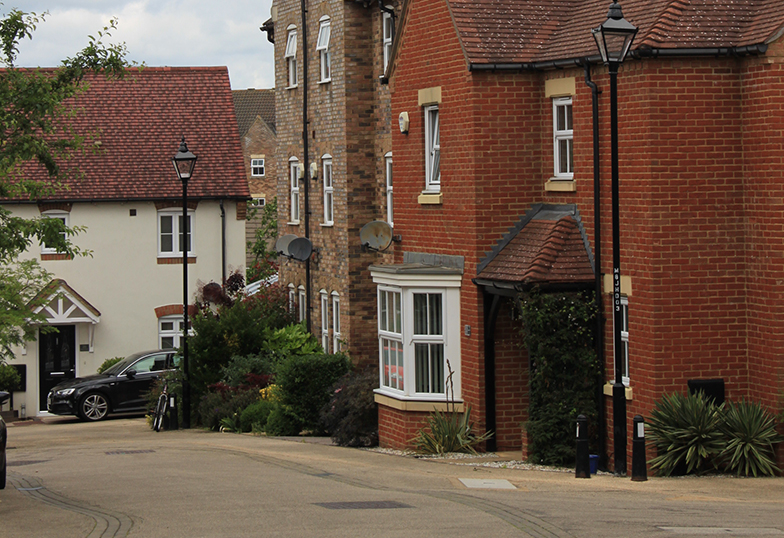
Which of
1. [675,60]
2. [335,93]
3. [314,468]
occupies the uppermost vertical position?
[335,93]

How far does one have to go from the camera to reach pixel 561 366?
15.6 metres

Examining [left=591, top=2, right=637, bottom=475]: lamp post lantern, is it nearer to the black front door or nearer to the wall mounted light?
the wall mounted light

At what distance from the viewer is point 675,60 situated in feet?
47.5

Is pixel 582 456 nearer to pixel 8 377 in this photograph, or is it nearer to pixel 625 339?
pixel 625 339

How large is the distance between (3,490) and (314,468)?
4290mm

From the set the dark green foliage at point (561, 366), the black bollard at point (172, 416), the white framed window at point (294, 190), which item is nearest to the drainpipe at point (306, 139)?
the white framed window at point (294, 190)

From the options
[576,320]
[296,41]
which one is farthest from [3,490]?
[296,41]

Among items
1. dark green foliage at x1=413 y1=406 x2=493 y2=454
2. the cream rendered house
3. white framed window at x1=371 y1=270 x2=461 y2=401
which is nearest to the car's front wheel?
the cream rendered house

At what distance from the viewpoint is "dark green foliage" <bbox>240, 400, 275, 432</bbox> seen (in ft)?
78.0

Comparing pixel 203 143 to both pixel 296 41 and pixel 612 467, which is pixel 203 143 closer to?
pixel 296 41

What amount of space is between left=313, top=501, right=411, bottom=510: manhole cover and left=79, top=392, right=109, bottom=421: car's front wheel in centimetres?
1871

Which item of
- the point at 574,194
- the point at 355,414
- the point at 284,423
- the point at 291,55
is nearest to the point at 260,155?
the point at 291,55

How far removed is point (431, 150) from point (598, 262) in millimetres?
4753

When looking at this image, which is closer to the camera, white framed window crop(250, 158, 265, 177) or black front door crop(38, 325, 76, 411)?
black front door crop(38, 325, 76, 411)
